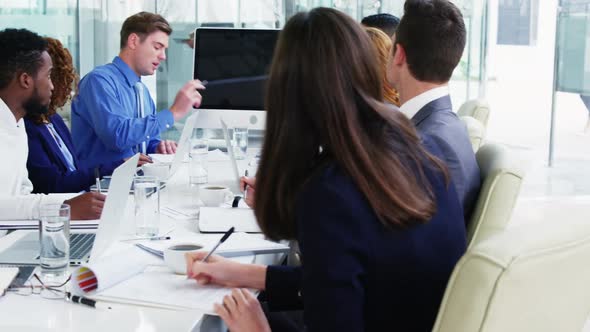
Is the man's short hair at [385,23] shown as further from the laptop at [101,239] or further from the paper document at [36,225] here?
the laptop at [101,239]

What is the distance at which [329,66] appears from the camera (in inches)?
48.7

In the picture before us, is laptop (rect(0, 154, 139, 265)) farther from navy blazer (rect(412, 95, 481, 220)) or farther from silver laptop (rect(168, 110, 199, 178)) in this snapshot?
silver laptop (rect(168, 110, 199, 178))

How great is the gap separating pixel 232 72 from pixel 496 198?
1.96m

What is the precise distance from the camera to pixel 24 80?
2574mm

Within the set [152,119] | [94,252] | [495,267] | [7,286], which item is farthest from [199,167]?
[495,267]

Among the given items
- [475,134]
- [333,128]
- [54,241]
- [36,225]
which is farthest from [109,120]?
[333,128]

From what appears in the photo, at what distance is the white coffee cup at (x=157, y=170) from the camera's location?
2.77 meters

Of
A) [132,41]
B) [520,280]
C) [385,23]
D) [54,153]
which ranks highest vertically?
[385,23]

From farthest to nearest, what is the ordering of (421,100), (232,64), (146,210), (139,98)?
(139,98) → (232,64) → (421,100) → (146,210)

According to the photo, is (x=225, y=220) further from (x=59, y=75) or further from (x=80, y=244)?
(x=59, y=75)

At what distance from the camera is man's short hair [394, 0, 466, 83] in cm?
228

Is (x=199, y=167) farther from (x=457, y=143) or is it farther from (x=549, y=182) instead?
(x=549, y=182)

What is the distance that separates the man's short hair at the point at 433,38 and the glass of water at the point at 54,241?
3.80 feet

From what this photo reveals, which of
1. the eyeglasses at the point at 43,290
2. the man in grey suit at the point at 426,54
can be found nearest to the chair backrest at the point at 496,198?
the man in grey suit at the point at 426,54
